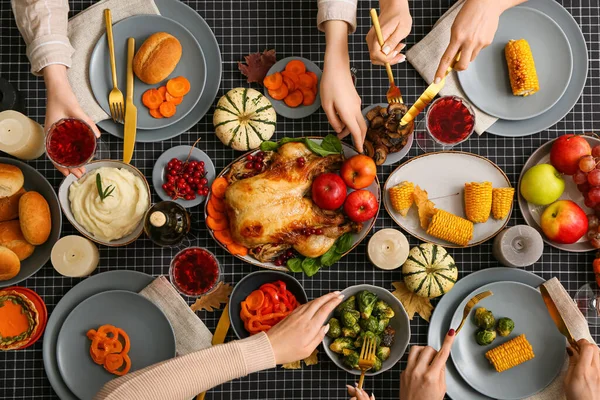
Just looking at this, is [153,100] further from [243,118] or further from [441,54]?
[441,54]

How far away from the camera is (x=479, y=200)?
2.52 m

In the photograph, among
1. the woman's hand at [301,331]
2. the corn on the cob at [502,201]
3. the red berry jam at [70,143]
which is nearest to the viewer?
the woman's hand at [301,331]

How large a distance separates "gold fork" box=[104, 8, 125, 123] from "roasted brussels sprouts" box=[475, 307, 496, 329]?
2082 millimetres

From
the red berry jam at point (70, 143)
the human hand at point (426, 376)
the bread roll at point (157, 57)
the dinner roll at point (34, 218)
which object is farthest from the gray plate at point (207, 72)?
the human hand at point (426, 376)

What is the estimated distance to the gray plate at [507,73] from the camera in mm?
2576

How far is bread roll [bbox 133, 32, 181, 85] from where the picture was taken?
2.52 meters

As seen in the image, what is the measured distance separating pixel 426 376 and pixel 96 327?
5.41ft

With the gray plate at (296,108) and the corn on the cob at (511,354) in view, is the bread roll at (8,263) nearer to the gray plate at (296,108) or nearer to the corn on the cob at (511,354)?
the gray plate at (296,108)

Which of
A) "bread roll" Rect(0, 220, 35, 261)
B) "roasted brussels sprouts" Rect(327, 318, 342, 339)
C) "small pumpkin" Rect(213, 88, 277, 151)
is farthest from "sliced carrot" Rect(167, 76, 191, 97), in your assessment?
"roasted brussels sprouts" Rect(327, 318, 342, 339)

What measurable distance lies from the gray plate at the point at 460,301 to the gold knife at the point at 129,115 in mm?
1782

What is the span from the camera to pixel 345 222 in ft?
8.38

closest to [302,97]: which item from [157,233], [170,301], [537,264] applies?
[157,233]

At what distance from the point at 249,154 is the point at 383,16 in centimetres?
93

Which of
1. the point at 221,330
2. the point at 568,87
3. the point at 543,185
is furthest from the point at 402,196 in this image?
the point at 221,330
